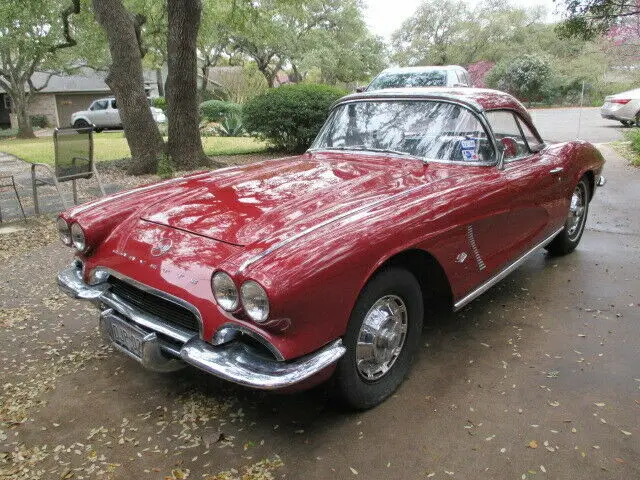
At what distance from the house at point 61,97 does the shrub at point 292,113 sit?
83.5ft

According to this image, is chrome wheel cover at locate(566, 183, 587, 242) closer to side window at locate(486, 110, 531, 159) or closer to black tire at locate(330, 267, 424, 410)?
side window at locate(486, 110, 531, 159)

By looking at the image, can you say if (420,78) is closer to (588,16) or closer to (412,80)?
(412,80)

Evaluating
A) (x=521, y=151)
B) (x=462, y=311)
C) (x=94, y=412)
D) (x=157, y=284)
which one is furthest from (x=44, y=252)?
(x=521, y=151)

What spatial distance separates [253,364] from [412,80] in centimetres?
923

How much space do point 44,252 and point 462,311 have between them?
4243 millimetres

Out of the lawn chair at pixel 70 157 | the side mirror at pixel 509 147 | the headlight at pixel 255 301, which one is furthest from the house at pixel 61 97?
the headlight at pixel 255 301

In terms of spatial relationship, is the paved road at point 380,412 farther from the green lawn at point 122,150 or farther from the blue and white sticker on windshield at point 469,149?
the green lawn at point 122,150

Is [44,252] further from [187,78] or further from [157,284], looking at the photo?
[187,78]

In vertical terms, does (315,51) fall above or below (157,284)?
above

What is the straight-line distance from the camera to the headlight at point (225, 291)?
2.19 meters

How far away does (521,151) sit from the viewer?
3.93 meters

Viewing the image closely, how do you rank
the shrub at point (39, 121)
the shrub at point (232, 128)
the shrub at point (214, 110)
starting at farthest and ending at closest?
the shrub at point (39, 121), the shrub at point (214, 110), the shrub at point (232, 128)

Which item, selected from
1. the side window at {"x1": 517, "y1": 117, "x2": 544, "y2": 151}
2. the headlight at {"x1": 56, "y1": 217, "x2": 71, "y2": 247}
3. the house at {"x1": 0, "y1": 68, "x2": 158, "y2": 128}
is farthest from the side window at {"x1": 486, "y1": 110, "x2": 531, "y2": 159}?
the house at {"x1": 0, "y1": 68, "x2": 158, "y2": 128}

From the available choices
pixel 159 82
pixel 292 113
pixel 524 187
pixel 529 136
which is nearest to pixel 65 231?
pixel 524 187
